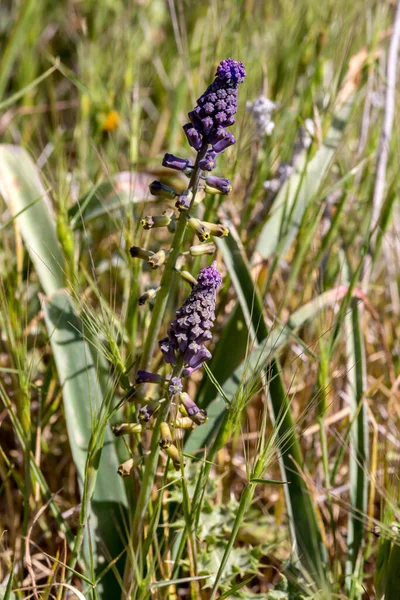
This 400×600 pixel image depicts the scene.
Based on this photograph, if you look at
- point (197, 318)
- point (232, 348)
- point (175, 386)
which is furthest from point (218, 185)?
point (232, 348)

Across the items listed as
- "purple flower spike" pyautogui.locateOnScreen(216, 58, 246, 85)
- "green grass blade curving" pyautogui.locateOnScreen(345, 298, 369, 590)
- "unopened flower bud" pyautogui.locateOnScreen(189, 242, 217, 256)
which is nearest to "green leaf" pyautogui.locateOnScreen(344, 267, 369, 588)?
"green grass blade curving" pyautogui.locateOnScreen(345, 298, 369, 590)

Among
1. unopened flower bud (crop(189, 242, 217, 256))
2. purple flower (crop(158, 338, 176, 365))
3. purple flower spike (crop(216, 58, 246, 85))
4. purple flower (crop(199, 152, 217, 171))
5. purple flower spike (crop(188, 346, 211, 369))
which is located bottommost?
purple flower spike (crop(188, 346, 211, 369))

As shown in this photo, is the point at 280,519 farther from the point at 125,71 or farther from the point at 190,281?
the point at 125,71

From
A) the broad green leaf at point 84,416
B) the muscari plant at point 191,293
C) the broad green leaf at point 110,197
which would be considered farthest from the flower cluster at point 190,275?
the broad green leaf at point 110,197

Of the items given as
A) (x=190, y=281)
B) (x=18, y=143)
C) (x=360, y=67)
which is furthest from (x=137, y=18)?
(x=190, y=281)

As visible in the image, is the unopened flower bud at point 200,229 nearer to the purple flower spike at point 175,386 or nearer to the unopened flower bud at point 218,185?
the unopened flower bud at point 218,185

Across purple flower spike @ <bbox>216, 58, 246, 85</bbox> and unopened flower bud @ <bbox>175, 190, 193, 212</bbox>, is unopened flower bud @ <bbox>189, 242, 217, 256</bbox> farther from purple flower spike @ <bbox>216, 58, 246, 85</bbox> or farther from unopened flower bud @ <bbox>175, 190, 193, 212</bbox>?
purple flower spike @ <bbox>216, 58, 246, 85</bbox>
